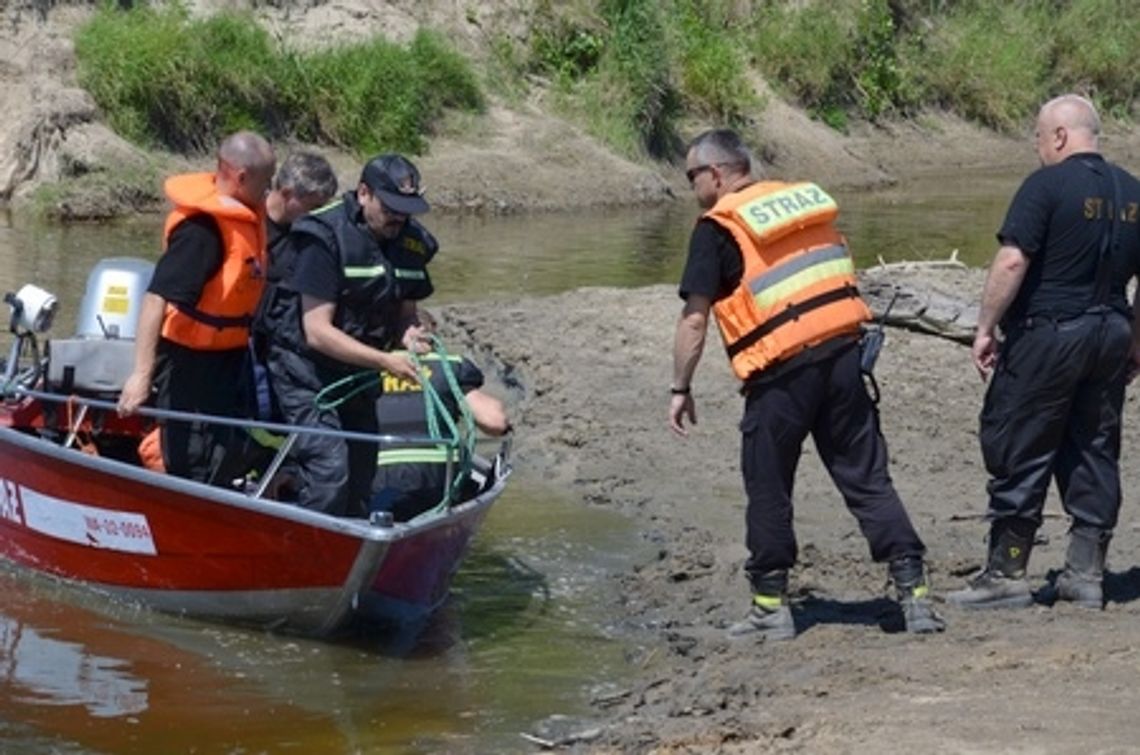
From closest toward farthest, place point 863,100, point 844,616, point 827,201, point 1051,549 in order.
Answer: point 827,201 → point 844,616 → point 1051,549 → point 863,100

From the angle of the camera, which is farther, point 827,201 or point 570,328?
point 570,328

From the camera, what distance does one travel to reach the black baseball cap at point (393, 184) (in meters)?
8.22

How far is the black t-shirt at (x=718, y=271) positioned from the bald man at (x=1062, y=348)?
26.5 inches

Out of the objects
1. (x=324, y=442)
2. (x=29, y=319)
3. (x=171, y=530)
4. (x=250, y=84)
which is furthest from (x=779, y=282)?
(x=250, y=84)

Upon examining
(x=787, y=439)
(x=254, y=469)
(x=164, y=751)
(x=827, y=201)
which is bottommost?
(x=164, y=751)

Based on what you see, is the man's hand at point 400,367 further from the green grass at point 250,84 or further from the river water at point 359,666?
the green grass at point 250,84

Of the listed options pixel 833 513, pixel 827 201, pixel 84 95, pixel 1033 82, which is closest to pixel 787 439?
pixel 827 201

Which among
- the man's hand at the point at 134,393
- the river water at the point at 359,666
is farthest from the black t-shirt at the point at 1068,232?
the man's hand at the point at 134,393

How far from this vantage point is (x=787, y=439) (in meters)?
7.79

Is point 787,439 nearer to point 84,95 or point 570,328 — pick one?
point 570,328

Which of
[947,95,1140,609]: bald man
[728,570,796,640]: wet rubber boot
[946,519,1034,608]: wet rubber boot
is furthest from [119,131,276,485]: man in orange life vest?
[946,519,1034,608]: wet rubber boot

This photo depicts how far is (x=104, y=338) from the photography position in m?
9.23

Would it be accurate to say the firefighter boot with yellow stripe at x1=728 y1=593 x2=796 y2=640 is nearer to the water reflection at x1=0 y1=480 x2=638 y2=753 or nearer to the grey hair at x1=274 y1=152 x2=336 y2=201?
the water reflection at x1=0 y1=480 x2=638 y2=753

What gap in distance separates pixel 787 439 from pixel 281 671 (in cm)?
207
